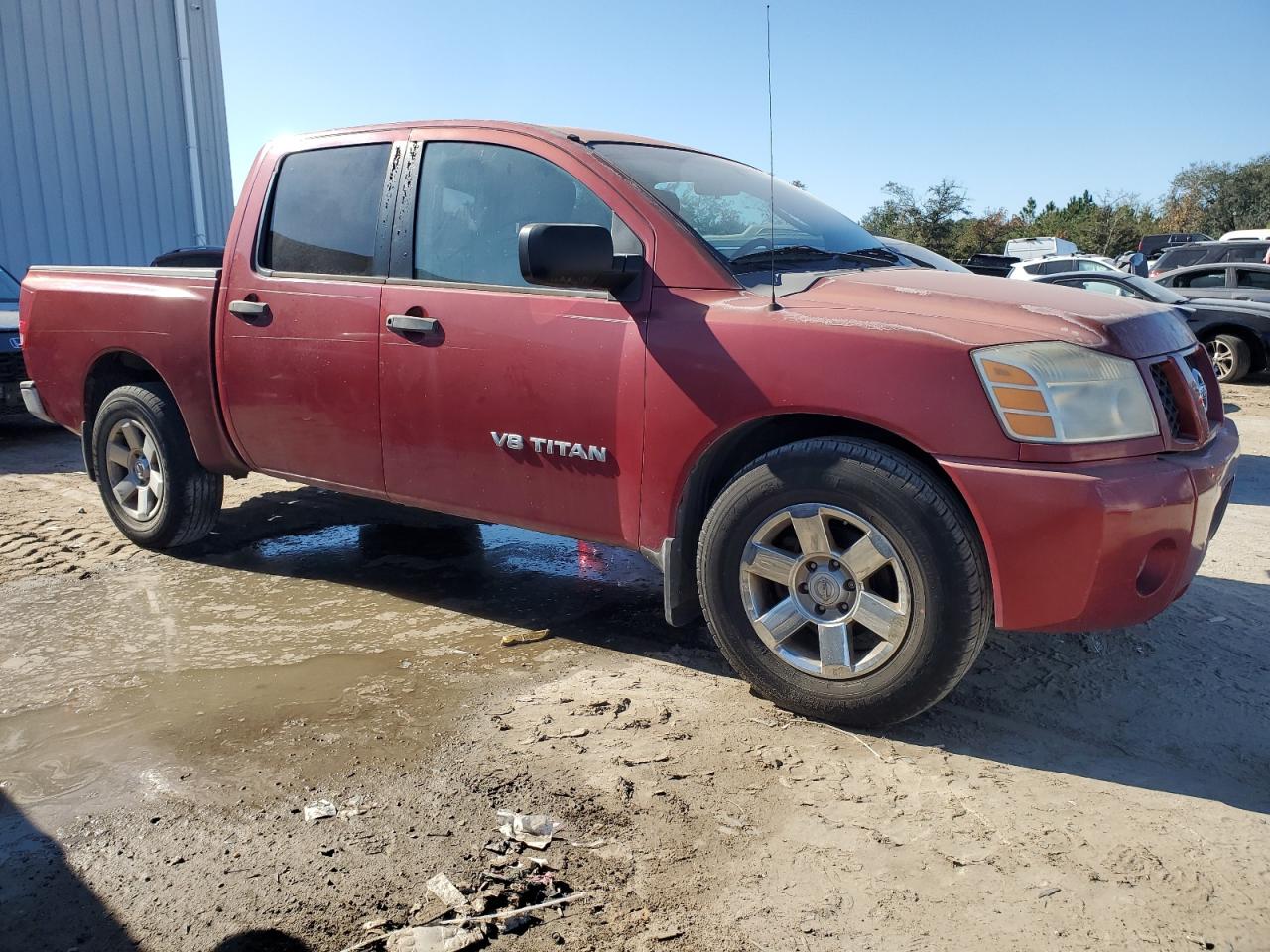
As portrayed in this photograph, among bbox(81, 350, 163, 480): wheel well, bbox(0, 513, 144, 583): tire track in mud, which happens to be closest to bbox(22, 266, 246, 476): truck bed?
bbox(81, 350, 163, 480): wheel well

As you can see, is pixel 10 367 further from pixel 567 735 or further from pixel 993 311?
pixel 993 311

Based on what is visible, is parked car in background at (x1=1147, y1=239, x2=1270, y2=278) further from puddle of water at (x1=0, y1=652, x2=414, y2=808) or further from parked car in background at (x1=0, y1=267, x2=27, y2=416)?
puddle of water at (x1=0, y1=652, x2=414, y2=808)

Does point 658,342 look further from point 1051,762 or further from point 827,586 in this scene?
point 1051,762

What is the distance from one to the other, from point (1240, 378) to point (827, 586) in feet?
34.8

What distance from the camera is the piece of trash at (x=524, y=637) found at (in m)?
3.72

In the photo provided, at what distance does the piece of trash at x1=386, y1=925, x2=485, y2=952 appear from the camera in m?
2.02

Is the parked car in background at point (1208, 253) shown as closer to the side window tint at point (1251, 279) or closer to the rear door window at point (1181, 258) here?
the rear door window at point (1181, 258)

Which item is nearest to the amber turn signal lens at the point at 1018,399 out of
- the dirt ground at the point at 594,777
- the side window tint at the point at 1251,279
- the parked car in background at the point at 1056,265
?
the dirt ground at the point at 594,777

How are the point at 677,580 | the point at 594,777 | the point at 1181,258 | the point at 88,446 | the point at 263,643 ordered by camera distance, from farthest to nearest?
the point at 1181,258 < the point at 88,446 < the point at 263,643 < the point at 677,580 < the point at 594,777

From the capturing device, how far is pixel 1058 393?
8.47 feet

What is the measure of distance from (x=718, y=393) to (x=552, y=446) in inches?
25.8

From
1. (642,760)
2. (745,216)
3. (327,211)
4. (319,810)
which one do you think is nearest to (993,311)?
(745,216)

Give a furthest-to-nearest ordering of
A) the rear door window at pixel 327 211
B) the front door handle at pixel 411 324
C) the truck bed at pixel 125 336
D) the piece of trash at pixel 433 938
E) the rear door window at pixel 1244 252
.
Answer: the rear door window at pixel 1244 252, the truck bed at pixel 125 336, the rear door window at pixel 327 211, the front door handle at pixel 411 324, the piece of trash at pixel 433 938

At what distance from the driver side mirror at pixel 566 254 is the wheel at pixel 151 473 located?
8.00 feet
